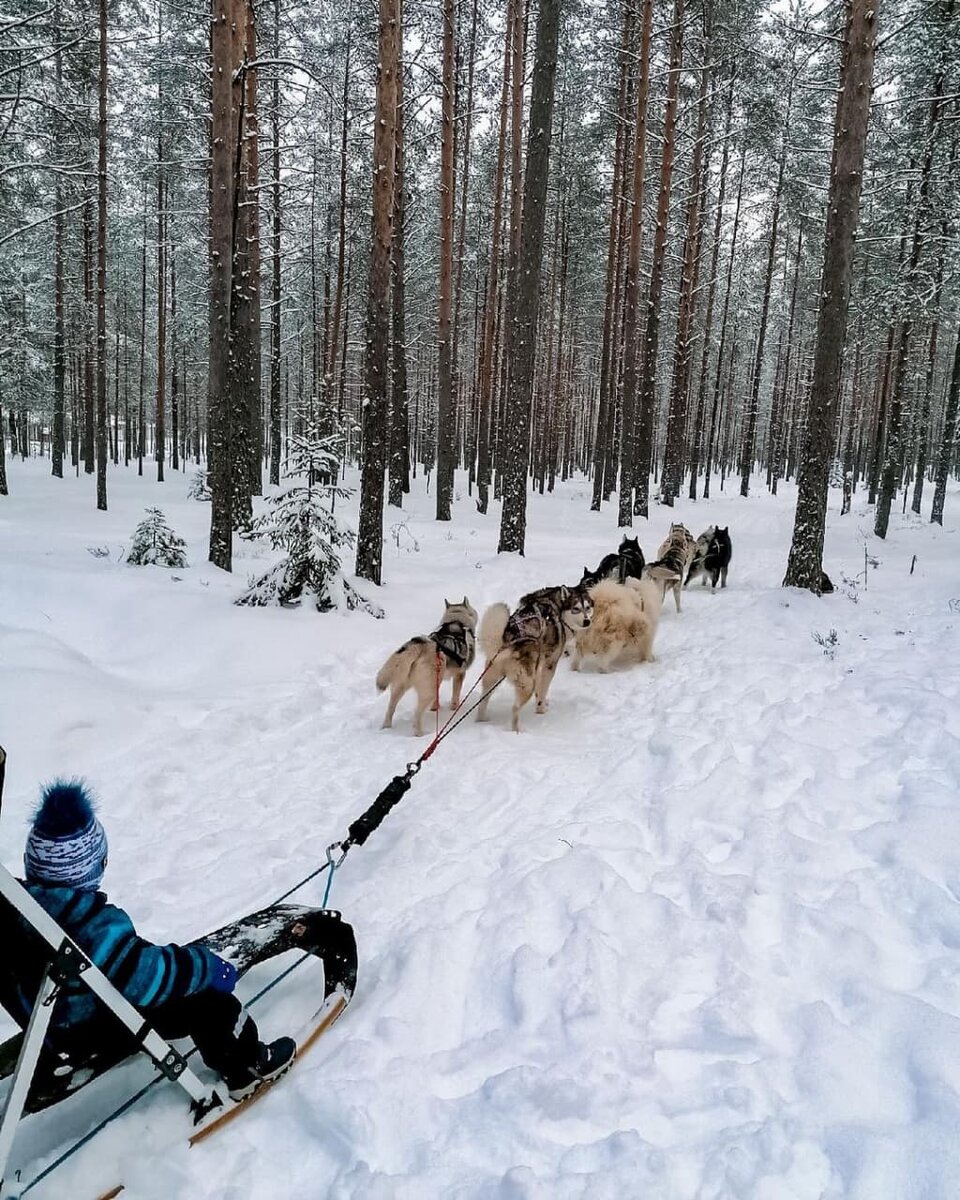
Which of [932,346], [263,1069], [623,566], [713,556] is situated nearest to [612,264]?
[932,346]

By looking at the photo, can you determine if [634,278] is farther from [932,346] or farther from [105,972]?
[105,972]

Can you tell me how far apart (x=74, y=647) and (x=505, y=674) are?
4.70 metres

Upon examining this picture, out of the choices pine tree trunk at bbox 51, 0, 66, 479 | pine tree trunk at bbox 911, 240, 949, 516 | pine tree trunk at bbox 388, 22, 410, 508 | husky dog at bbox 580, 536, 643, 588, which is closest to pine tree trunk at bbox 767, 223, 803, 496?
pine tree trunk at bbox 911, 240, 949, 516

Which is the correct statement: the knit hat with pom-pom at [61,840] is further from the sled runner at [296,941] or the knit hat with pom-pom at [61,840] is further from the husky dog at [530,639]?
the husky dog at [530,639]

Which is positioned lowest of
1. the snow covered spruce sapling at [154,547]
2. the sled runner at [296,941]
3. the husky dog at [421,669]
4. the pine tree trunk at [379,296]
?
the sled runner at [296,941]

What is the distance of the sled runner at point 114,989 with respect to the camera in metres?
1.86

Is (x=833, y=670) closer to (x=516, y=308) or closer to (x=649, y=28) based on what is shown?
(x=516, y=308)

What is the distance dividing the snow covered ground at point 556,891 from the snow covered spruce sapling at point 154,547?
2.31 m

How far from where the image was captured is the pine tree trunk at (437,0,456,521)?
17.5m

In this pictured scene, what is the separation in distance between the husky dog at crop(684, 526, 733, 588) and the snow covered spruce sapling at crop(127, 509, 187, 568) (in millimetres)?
8927

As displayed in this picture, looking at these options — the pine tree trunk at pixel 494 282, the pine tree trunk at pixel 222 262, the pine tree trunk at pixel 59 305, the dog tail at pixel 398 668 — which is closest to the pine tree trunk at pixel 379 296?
the pine tree trunk at pixel 222 262

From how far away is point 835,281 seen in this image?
31.1 ft

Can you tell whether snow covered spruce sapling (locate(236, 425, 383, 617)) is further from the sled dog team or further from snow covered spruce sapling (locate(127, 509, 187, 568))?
the sled dog team

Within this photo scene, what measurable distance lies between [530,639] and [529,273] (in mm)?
9244
